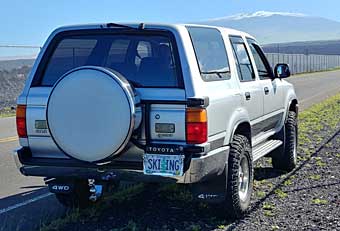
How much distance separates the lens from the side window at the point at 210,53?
17.0 ft

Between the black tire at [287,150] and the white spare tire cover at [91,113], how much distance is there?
3618mm

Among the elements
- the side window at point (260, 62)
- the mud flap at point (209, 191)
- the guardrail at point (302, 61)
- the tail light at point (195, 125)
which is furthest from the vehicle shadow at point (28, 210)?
the guardrail at point (302, 61)

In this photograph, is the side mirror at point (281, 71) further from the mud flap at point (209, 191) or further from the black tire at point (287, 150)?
the mud flap at point (209, 191)

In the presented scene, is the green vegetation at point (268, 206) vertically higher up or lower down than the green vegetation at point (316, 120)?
higher up

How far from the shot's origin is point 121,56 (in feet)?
17.5

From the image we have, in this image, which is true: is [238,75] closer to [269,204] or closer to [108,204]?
[269,204]

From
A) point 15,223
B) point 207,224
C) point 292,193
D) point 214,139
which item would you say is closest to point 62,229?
point 15,223

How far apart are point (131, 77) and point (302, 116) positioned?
10.7 m

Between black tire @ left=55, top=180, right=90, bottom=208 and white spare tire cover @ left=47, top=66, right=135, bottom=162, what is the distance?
1.24m

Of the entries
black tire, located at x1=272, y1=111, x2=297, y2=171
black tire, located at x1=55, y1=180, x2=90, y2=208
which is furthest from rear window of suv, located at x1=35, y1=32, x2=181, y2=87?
black tire, located at x1=272, y1=111, x2=297, y2=171

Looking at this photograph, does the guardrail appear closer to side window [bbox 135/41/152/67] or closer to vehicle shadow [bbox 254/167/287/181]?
vehicle shadow [bbox 254/167/287/181]

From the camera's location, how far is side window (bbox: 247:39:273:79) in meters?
7.05

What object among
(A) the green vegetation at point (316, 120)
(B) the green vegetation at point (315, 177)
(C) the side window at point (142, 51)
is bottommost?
(A) the green vegetation at point (316, 120)

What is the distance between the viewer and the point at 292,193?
659 cm
